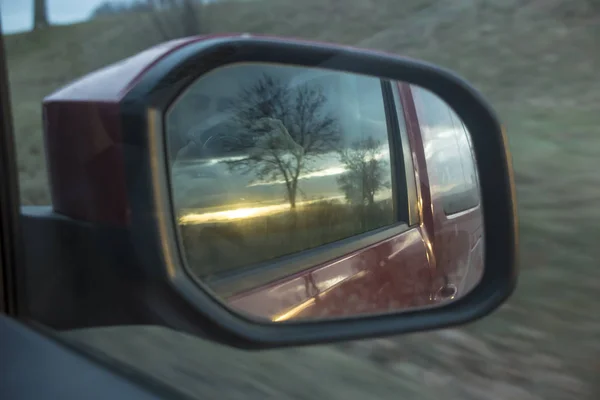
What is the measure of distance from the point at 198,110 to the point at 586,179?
2.43 meters

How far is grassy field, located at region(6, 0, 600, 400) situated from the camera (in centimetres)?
209

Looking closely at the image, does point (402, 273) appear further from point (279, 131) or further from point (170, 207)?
point (170, 207)

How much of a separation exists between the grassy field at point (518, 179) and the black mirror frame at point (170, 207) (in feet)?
0.77

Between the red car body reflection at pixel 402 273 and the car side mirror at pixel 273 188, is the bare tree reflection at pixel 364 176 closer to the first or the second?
the car side mirror at pixel 273 188

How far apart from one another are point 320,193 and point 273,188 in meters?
0.22

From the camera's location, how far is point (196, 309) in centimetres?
179

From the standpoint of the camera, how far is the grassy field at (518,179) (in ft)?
6.87

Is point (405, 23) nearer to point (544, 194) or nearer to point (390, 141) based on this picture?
point (544, 194)

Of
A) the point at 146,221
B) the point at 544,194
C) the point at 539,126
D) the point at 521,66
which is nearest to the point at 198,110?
the point at 146,221

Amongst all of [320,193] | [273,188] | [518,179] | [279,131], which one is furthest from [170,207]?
[518,179]

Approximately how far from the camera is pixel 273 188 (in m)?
2.00

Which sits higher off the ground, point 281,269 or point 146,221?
point 146,221

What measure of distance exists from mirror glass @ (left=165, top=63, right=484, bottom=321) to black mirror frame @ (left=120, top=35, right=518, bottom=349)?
58 millimetres

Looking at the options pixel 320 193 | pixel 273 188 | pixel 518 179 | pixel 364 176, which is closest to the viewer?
pixel 273 188
